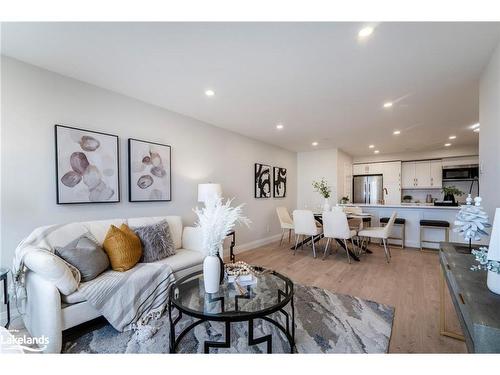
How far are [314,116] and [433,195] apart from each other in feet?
18.2

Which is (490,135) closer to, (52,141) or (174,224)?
(174,224)

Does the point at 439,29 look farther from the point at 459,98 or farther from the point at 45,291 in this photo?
the point at 45,291

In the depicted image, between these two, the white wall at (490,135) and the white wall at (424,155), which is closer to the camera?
the white wall at (490,135)

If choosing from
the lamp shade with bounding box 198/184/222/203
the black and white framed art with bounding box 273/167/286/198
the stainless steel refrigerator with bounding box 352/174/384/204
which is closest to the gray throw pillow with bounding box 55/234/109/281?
the lamp shade with bounding box 198/184/222/203

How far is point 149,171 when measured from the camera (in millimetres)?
3020

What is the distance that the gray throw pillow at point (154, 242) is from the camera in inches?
94.7

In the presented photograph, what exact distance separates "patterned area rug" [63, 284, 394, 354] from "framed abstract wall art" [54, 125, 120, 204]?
1.31 metres

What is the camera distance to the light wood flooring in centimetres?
183

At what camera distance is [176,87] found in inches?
102

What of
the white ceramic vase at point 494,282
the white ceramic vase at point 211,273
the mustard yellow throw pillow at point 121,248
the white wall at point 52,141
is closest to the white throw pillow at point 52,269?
the mustard yellow throw pillow at point 121,248

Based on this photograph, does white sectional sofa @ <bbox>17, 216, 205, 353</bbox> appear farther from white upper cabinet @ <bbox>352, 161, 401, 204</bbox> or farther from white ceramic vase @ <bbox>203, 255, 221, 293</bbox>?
white upper cabinet @ <bbox>352, 161, 401, 204</bbox>

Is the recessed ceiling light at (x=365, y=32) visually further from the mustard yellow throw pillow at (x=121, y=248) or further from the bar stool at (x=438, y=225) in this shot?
the bar stool at (x=438, y=225)

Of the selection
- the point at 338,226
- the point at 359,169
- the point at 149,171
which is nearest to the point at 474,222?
the point at 338,226

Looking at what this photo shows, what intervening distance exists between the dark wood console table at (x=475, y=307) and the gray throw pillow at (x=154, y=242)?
7.89 ft
